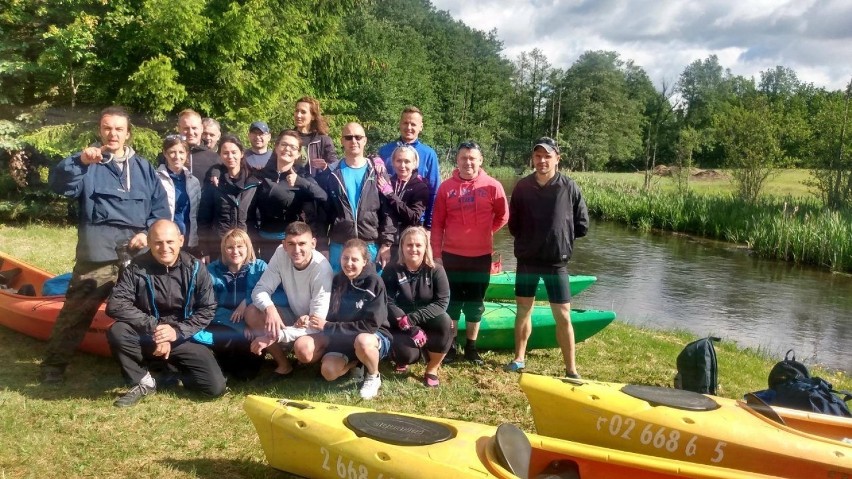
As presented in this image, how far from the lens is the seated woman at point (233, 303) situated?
12.1 feet

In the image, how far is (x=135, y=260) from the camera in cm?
348

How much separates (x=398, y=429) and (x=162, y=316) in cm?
173

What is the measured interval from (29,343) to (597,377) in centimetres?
403

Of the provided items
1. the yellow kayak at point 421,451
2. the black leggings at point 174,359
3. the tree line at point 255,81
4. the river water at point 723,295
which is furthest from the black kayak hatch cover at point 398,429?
the tree line at point 255,81

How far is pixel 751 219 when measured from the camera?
1438 centimetres

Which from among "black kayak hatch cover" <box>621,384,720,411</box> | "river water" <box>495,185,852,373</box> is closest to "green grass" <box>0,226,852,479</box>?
"black kayak hatch cover" <box>621,384,720,411</box>

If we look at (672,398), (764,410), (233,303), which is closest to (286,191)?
(233,303)

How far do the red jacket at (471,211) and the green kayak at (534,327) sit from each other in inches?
30.9

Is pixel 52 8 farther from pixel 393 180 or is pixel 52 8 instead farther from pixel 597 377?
pixel 597 377

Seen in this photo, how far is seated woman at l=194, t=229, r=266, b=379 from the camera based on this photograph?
368 centimetres

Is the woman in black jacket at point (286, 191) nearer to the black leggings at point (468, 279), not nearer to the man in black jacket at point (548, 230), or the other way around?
the black leggings at point (468, 279)

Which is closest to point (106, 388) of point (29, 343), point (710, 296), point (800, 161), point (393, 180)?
point (29, 343)

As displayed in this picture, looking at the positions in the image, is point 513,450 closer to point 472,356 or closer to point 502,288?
point 472,356

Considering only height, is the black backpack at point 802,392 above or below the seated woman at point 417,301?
below
